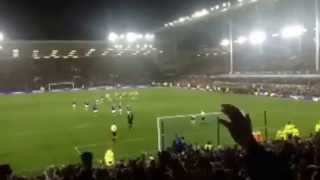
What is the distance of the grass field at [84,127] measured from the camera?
27.0 metres

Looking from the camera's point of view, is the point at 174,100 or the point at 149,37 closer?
the point at 174,100

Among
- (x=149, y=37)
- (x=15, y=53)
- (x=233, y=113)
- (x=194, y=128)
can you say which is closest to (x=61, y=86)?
(x=15, y=53)

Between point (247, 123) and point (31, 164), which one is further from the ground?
point (247, 123)

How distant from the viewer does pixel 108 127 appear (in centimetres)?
3766

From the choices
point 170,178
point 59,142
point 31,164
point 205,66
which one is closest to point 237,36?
point 205,66

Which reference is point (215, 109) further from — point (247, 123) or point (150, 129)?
point (247, 123)

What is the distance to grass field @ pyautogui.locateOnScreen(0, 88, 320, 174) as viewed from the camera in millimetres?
26969

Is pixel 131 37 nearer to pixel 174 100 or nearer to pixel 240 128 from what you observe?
pixel 174 100

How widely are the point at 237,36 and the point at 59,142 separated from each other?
238 feet

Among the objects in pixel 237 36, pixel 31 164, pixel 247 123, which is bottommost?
pixel 31 164

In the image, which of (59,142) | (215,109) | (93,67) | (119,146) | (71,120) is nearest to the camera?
(119,146)

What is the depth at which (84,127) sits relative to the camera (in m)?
37.9

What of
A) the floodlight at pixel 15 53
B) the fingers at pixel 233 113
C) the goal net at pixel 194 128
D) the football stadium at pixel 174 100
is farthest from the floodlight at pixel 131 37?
the fingers at pixel 233 113

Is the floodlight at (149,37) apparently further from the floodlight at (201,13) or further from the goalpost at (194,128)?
the goalpost at (194,128)
